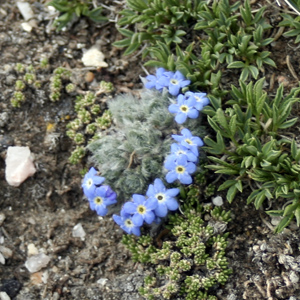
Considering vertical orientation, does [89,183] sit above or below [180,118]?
below

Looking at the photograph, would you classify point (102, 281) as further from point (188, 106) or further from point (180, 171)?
point (188, 106)

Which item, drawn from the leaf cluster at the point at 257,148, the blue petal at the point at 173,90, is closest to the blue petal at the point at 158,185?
the leaf cluster at the point at 257,148

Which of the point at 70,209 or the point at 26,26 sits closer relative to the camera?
the point at 70,209

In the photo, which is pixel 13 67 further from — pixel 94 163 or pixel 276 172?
pixel 276 172

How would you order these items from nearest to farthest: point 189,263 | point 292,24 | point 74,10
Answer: point 189,263 → point 292,24 → point 74,10

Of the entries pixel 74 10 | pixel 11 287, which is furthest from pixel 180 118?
pixel 11 287

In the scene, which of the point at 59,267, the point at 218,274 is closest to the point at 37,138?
the point at 59,267
